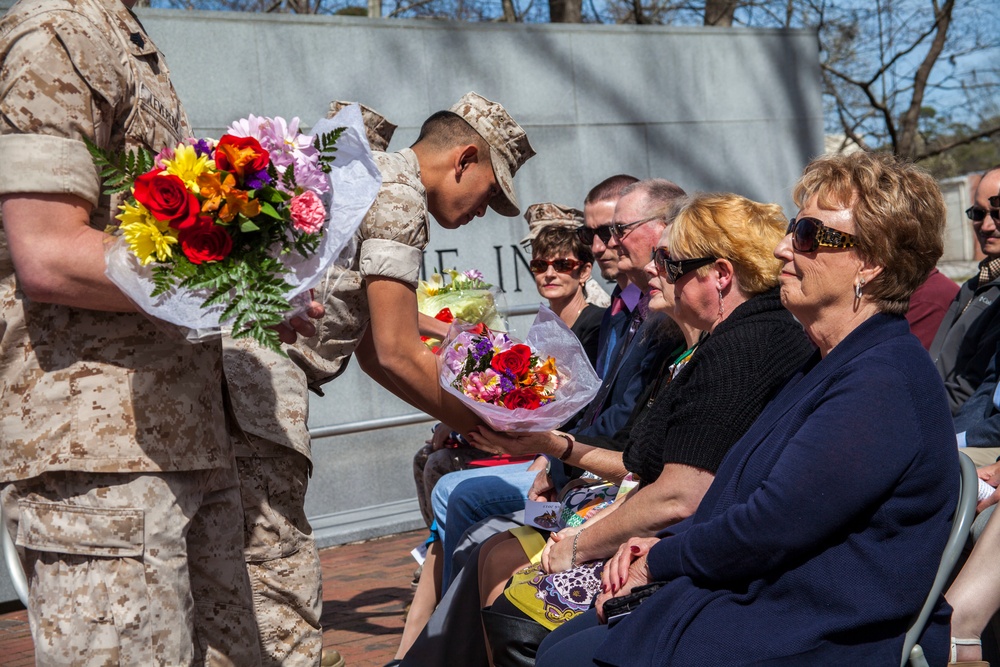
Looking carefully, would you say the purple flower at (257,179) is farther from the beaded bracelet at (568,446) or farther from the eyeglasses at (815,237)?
the beaded bracelet at (568,446)

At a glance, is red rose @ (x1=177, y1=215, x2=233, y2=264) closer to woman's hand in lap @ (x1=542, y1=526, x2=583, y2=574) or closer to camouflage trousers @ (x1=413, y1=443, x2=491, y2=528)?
woman's hand in lap @ (x1=542, y1=526, x2=583, y2=574)

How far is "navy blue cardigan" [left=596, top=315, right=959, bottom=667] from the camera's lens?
233cm

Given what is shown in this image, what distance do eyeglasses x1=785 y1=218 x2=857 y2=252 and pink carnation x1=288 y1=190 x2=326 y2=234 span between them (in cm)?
124

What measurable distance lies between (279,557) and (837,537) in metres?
1.73

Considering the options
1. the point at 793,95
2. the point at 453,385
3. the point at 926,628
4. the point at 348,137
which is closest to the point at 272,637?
the point at 453,385

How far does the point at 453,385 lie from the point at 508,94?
5.68 m

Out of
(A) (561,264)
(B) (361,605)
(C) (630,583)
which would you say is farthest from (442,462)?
(C) (630,583)

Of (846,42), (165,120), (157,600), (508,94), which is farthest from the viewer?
(846,42)

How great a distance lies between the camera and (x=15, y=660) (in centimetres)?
490

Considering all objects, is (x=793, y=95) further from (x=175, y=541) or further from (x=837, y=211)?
(x=175, y=541)

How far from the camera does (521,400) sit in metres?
3.34

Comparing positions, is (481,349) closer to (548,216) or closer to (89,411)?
(89,411)

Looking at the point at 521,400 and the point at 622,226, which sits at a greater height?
the point at 622,226

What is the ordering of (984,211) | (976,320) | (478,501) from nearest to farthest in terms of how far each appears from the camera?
(478,501) < (976,320) < (984,211)
